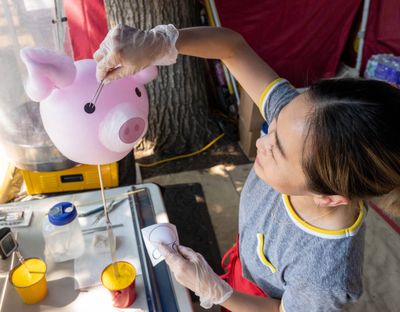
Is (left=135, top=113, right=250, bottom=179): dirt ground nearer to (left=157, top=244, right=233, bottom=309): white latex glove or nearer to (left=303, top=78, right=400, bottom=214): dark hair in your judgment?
(left=157, top=244, right=233, bottom=309): white latex glove

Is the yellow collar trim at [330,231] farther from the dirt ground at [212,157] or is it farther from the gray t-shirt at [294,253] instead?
the dirt ground at [212,157]

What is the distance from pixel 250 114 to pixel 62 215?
1.70 metres

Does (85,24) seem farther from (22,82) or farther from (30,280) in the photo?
(30,280)

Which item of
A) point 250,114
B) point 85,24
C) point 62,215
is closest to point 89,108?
point 62,215

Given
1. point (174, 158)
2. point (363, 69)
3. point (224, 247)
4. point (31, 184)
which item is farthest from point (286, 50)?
point (31, 184)

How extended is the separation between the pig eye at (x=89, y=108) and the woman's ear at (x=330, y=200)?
1.69 ft

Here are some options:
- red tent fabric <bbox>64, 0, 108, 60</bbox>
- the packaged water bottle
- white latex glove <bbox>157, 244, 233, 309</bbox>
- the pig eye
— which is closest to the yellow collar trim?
white latex glove <bbox>157, 244, 233, 309</bbox>

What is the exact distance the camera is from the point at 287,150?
71 centimetres

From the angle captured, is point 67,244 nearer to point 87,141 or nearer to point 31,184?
point 87,141

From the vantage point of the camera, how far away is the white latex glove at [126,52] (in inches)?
28.4

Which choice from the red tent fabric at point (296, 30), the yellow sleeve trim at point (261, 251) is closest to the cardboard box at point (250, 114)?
the red tent fabric at point (296, 30)

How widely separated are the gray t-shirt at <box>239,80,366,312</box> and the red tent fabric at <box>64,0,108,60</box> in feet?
5.33

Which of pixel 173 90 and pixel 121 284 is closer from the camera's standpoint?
pixel 121 284

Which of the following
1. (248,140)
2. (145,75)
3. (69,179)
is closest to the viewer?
(145,75)
